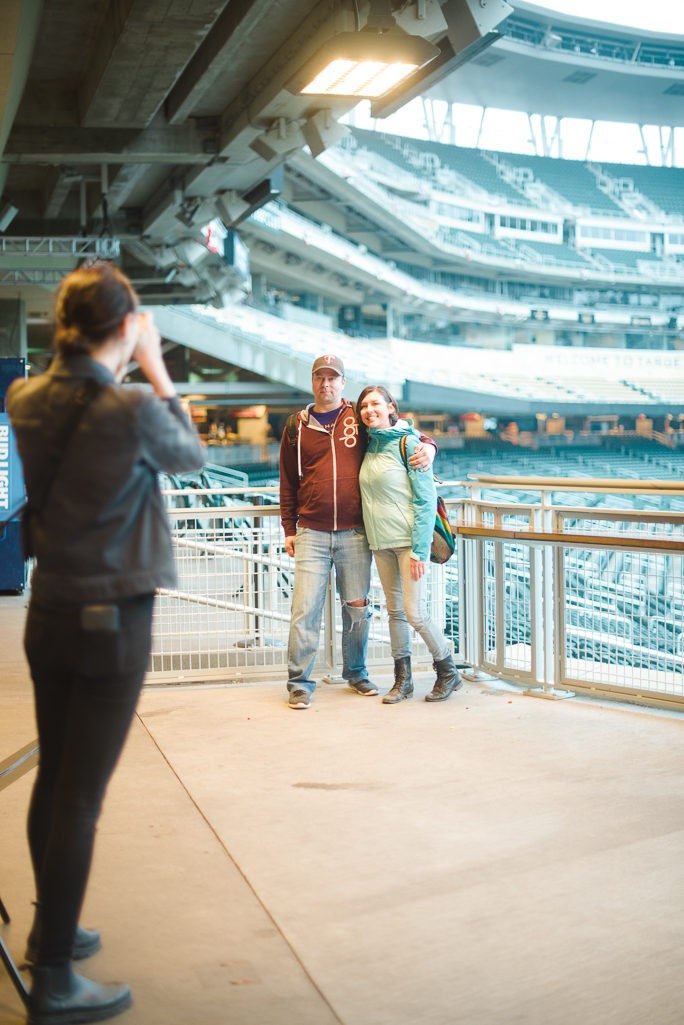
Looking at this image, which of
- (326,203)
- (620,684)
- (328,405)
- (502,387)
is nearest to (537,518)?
(620,684)

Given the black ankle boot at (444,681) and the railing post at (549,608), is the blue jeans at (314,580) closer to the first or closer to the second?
the black ankle boot at (444,681)

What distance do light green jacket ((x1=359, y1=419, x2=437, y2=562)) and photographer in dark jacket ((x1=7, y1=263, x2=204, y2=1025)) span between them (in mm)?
2569

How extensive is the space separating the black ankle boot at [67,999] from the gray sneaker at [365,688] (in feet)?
9.23

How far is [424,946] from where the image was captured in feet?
7.25

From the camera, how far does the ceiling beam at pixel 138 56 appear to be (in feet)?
17.8

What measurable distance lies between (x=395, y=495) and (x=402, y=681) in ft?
3.34

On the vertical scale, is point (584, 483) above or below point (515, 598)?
above

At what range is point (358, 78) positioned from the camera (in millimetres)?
5668

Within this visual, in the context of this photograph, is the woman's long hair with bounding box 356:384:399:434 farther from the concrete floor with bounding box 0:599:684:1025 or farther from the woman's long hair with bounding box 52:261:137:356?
the woman's long hair with bounding box 52:261:137:356

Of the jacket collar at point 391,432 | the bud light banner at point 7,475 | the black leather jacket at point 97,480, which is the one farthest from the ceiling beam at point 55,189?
the black leather jacket at point 97,480

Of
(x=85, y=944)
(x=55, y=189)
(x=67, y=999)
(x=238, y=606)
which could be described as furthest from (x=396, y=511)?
(x=55, y=189)

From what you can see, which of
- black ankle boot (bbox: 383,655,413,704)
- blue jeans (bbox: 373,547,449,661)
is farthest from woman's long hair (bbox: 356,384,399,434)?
black ankle boot (bbox: 383,655,413,704)

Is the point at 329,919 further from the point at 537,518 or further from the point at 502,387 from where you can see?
the point at 502,387

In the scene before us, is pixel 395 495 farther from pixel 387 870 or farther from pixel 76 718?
pixel 76 718
